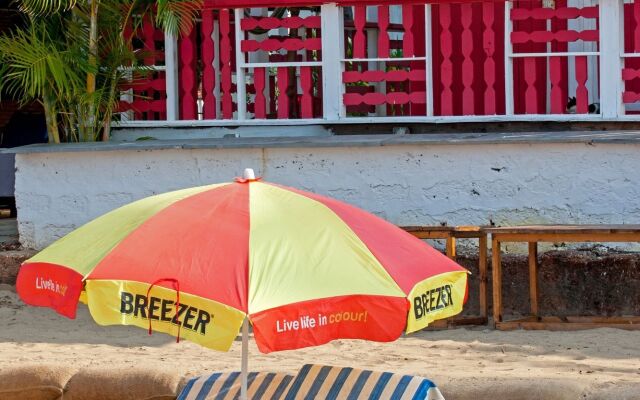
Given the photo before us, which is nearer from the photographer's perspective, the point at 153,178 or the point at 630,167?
the point at 630,167

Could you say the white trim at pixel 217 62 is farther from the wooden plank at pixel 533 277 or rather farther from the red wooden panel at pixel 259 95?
the wooden plank at pixel 533 277

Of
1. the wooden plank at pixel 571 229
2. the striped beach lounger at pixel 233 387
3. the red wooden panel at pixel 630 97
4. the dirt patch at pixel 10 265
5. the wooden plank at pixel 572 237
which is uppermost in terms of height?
the red wooden panel at pixel 630 97

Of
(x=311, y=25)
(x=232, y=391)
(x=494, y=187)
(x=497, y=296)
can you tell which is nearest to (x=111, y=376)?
(x=232, y=391)

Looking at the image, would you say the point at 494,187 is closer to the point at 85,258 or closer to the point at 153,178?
the point at 153,178

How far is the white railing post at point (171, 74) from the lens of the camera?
11.9 metres

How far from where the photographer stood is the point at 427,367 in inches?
319

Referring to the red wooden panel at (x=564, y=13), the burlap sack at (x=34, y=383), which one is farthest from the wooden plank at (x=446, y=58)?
the burlap sack at (x=34, y=383)

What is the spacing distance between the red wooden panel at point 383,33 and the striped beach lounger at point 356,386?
18.7 ft

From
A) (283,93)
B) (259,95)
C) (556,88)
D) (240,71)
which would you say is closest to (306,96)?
(283,93)

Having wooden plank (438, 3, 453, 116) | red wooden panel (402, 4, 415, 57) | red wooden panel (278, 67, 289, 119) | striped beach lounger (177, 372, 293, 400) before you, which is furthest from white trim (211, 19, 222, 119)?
striped beach lounger (177, 372, 293, 400)

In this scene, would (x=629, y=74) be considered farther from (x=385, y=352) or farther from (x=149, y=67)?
(x=149, y=67)

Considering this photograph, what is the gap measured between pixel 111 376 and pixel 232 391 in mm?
1140

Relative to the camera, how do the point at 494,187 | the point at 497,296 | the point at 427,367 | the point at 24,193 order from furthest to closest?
the point at 24,193, the point at 494,187, the point at 497,296, the point at 427,367

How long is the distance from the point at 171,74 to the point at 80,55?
3.32ft
